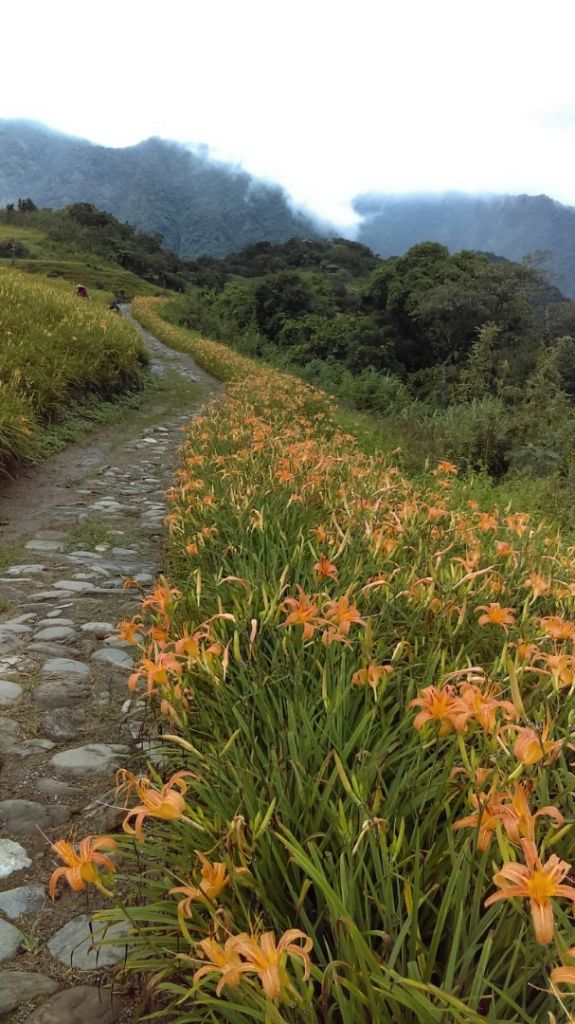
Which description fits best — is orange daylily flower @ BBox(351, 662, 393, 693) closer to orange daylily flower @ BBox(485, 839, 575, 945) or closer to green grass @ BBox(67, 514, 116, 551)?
orange daylily flower @ BBox(485, 839, 575, 945)

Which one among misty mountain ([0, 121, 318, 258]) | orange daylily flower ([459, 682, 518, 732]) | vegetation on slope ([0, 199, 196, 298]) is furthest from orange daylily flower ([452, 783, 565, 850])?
misty mountain ([0, 121, 318, 258])

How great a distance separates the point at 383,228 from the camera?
614 ft

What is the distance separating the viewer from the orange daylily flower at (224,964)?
74cm

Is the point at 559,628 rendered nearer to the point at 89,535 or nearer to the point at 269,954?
the point at 269,954

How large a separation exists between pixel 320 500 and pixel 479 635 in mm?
1542

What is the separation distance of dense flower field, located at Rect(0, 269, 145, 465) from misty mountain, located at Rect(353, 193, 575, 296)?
93621 mm

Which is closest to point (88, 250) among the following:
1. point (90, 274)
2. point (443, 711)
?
point (90, 274)

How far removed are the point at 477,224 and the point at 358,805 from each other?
17294cm

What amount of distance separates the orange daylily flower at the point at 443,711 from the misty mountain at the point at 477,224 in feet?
336

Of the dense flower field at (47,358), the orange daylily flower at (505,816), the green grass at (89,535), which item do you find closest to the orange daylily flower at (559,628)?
the orange daylily flower at (505,816)

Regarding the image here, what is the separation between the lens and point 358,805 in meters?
1.10

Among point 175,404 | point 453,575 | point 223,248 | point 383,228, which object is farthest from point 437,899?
point 383,228

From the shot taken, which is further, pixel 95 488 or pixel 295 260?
pixel 295 260

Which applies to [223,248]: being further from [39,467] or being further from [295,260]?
[39,467]
